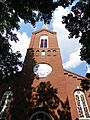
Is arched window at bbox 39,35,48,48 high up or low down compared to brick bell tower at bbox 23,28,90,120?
up

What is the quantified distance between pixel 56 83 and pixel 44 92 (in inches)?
56.7

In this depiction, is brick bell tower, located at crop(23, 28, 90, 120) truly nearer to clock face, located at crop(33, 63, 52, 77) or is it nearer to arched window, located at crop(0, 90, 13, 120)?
clock face, located at crop(33, 63, 52, 77)

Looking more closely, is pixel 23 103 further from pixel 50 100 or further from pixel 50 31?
pixel 50 31

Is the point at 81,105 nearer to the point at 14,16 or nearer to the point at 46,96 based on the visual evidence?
the point at 46,96

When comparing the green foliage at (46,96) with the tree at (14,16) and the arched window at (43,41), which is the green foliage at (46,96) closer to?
the tree at (14,16)

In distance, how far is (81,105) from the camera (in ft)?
54.0

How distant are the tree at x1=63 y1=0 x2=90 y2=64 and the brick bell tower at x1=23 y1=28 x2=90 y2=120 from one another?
451 centimetres

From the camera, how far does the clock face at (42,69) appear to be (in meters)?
18.2

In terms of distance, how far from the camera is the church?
15.3 meters

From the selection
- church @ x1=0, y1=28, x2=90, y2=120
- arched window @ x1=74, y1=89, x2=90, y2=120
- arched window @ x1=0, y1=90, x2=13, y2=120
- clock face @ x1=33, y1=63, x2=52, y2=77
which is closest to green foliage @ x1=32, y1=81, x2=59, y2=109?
church @ x1=0, y1=28, x2=90, y2=120

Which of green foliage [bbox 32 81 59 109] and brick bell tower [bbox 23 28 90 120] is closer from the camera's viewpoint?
brick bell tower [bbox 23 28 90 120]

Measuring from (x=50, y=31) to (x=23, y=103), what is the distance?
11902mm

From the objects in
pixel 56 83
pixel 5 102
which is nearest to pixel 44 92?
pixel 56 83

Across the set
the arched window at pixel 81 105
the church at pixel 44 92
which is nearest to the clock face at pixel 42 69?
the church at pixel 44 92
